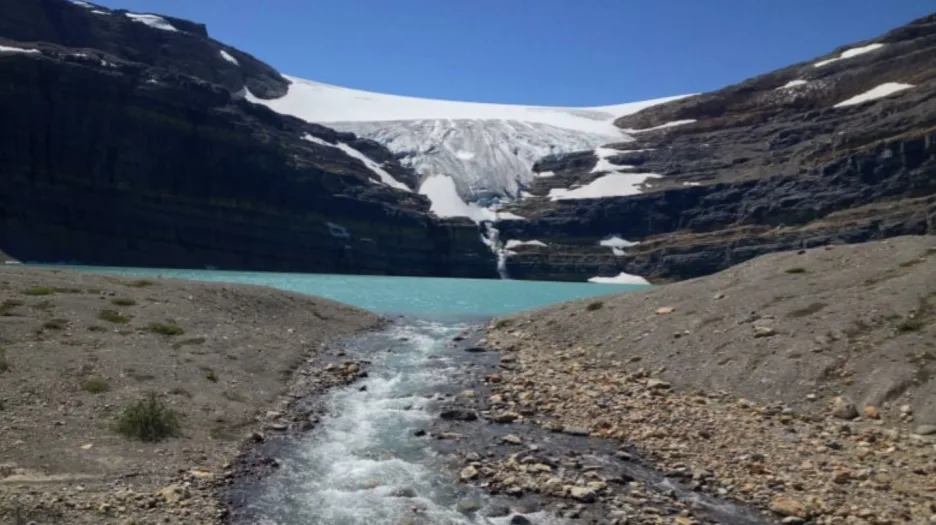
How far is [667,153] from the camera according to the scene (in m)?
195

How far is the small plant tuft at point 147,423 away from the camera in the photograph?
15.9m

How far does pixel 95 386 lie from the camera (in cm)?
1823

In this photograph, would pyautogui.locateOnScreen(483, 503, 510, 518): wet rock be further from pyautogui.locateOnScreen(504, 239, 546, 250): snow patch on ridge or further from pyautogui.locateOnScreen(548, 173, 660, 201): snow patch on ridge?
pyautogui.locateOnScreen(548, 173, 660, 201): snow patch on ridge

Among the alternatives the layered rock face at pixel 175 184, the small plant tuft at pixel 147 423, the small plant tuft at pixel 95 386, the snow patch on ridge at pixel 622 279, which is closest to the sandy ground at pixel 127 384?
the small plant tuft at pixel 95 386

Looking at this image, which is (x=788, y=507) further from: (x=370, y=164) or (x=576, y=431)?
(x=370, y=164)

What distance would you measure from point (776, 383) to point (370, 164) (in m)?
172

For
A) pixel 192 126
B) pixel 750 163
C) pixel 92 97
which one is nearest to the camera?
pixel 92 97

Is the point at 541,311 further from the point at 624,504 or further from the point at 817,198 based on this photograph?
the point at 817,198

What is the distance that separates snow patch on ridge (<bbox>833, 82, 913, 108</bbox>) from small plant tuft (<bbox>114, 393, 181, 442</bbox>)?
187 m

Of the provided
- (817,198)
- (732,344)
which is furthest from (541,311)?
(817,198)

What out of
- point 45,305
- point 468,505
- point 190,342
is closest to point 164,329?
point 190,342

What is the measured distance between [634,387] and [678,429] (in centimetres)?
468

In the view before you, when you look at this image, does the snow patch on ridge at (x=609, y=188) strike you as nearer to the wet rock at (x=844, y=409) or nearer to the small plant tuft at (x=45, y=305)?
the small plant tuft at (x=45, y=305)

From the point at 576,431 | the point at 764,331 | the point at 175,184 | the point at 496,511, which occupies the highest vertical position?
the point at 175,184
